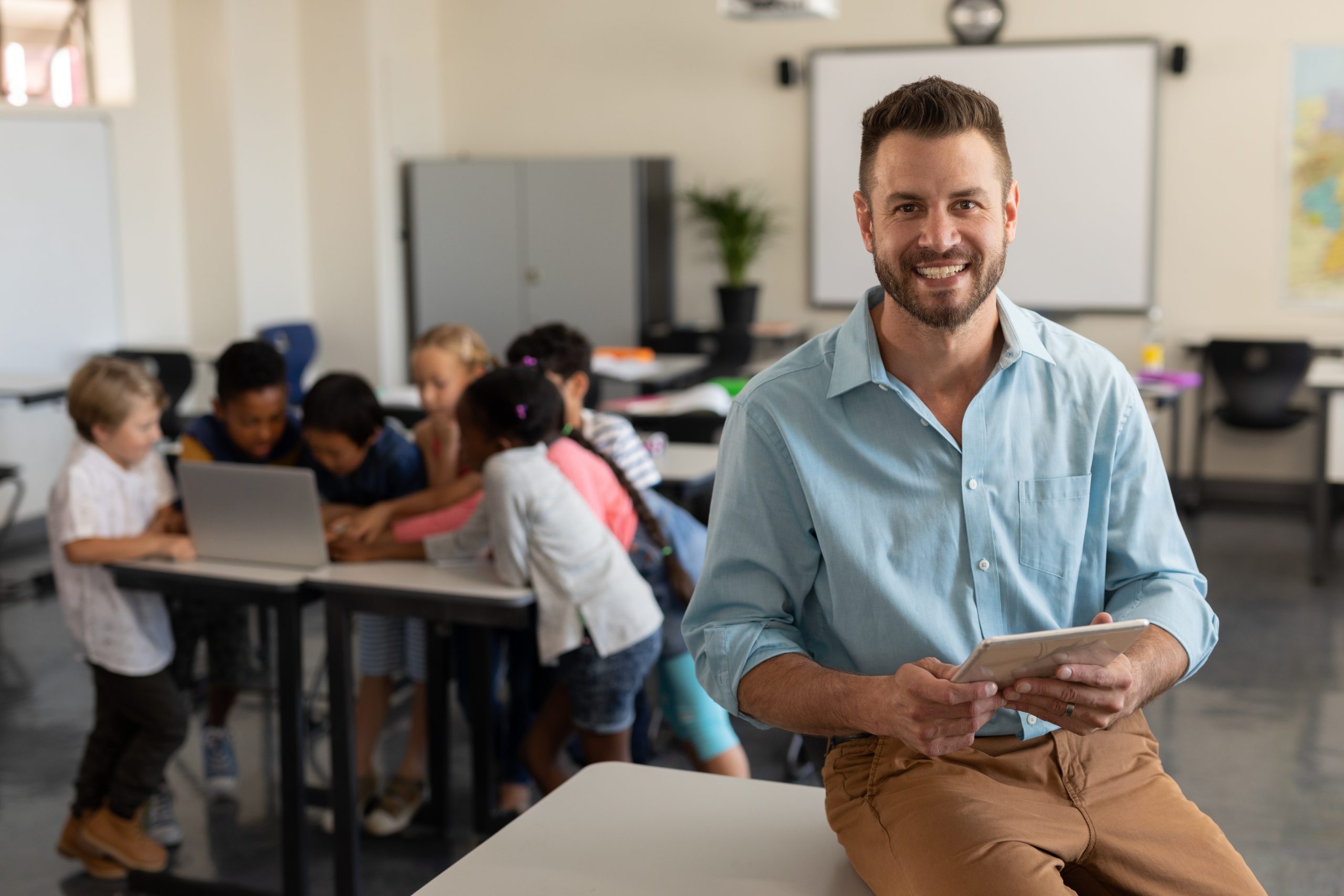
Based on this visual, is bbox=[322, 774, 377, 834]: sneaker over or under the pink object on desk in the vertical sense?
under

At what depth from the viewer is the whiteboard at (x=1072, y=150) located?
6.90 m

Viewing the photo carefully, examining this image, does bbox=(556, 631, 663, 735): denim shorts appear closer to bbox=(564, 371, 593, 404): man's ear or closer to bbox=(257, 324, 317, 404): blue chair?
bbox=(564, 371, 593, 404): man's ear

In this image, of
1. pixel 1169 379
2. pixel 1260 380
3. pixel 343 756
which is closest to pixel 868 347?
pixel 343 756

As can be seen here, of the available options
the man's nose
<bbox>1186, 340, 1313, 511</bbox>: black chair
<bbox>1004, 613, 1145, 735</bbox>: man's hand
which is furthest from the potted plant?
<bbox>1004, 613, 1145, 735</bbox>: man's hand

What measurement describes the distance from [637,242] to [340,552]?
495 centimetres

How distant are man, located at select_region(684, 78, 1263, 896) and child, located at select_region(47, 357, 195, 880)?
1.67m

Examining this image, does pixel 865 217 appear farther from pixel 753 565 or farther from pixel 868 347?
pixel 753 565

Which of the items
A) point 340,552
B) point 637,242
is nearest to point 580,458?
point 340,552

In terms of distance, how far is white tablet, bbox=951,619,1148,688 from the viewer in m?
1.18

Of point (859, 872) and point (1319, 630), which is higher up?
point (859, 872)

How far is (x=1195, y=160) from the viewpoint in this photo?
271 inches

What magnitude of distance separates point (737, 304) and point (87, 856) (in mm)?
5223

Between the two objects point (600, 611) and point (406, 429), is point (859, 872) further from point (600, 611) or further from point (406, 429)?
point (406, 429)

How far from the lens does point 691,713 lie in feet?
9.23
